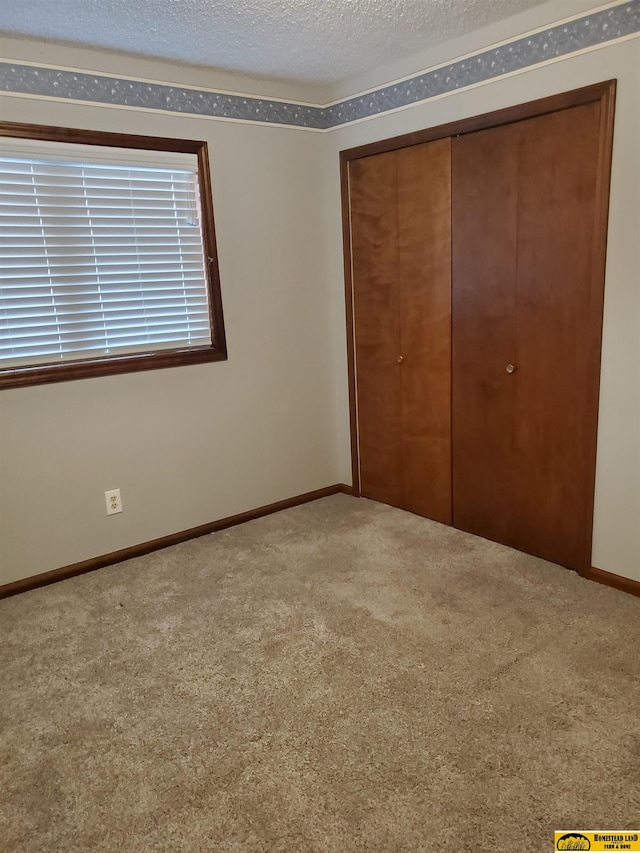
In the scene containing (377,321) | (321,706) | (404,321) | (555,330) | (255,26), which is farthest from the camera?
(377,321)

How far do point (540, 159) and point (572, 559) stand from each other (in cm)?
176

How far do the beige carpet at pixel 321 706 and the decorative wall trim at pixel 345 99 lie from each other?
2.18 m

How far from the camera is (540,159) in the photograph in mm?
2578

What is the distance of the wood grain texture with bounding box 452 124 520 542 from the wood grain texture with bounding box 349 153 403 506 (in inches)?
16.2

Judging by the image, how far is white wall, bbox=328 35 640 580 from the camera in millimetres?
2281

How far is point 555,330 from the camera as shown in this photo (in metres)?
2.66

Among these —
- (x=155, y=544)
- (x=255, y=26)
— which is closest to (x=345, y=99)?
(x=255, y=26)

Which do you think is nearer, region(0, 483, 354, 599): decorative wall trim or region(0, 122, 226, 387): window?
region(0, 122, 226, 387): window

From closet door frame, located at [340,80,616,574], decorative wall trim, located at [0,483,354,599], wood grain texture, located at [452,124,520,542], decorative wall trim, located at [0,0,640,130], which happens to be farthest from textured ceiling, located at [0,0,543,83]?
decorative wall trim, located at [0,483,354,599]

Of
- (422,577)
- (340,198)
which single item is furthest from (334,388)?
(422,577)

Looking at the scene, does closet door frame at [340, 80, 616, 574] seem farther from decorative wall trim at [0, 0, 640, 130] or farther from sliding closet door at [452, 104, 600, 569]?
decorative wall trim at [0, 0, 640, 130]

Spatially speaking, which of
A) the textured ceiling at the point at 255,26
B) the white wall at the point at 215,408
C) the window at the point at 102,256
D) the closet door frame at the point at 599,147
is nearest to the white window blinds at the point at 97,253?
the window at the point at 102,256

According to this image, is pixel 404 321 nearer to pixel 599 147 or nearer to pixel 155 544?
pixel 599 147

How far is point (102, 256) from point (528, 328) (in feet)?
6.55
